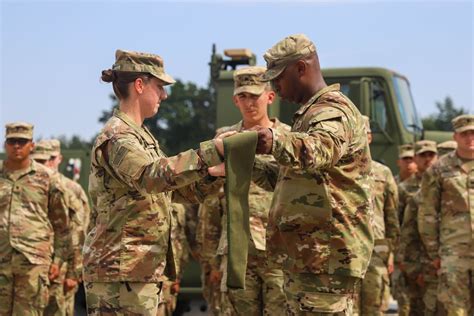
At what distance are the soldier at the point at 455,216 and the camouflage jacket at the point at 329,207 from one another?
3.64 metres

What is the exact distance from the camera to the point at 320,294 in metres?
4.68

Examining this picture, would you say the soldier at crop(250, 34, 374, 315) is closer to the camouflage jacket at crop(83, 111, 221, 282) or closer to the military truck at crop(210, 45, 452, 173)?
the camouflage jacket at crop(83, 111, 221, 282)

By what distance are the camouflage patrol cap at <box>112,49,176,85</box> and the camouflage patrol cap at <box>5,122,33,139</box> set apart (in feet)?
10.5

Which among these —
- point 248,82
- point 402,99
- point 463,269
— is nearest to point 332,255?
point 248,82

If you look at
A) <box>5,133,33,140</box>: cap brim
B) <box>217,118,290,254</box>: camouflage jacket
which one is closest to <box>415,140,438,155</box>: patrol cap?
<box>217,118,290,254</box>: camouflage jacket

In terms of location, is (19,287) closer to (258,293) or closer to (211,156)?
(258,293)

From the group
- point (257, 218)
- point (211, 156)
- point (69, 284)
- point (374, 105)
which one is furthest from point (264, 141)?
point (374, 105)

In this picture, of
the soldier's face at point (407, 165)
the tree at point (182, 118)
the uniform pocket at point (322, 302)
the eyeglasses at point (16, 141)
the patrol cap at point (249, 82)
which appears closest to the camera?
the uniform pocket at point (322, 302)

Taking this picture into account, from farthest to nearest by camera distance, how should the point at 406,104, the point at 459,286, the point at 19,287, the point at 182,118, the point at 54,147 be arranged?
1. the point at 182,118
2. the point at 406,104
3. the point at 54,147
4. the point at 459,286
5. the point at 19,287

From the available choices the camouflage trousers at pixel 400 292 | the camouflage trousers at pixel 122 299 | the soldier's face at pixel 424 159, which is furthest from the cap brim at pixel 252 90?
the camouflage trousers at pixel 400 292

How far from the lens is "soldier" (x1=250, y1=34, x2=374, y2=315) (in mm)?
4680

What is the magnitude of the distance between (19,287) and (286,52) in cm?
410

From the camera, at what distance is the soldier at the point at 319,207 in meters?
4.68

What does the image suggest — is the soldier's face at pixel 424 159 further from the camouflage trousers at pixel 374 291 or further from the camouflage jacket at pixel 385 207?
the camouflage trousers at pixel 374 291
